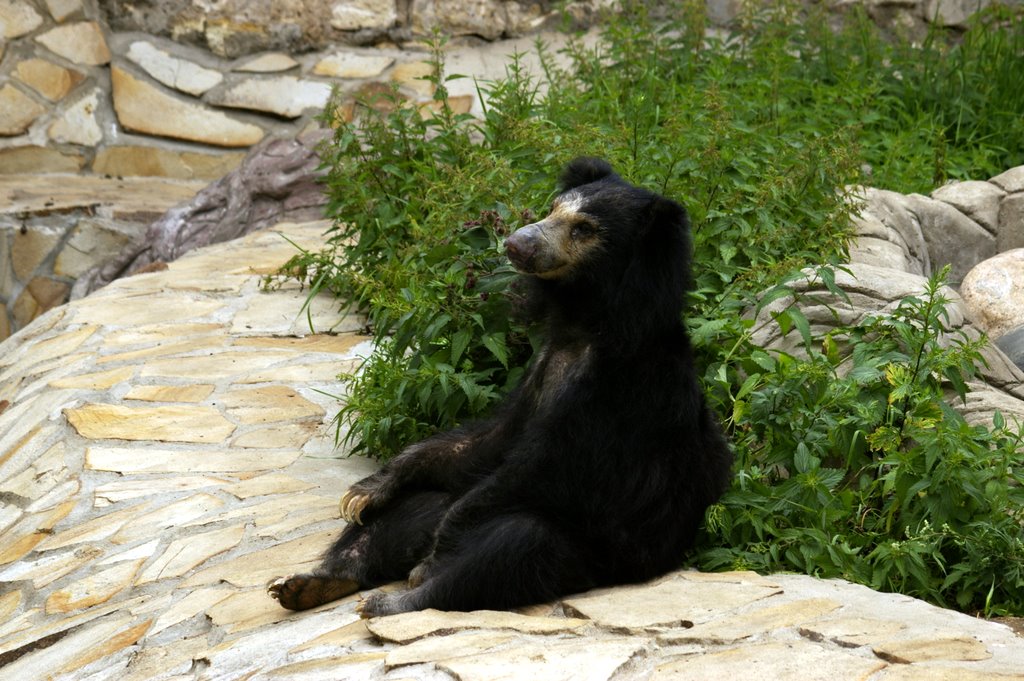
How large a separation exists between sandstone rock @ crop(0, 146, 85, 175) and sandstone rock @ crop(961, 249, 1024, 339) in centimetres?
678

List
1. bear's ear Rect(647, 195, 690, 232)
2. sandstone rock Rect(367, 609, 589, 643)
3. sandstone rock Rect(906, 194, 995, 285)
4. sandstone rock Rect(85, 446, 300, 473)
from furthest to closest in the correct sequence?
sandstone rock Rect(906, 194, 995, 285)
sandstone rock Rect(85, 446, 300, 473)
bear's ear Rect(647, 195, 690, 232)
sandstone rock Rect(367, 609, 589, 643)

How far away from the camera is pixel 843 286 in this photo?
4273 millimetres

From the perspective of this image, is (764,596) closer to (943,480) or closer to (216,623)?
(943,480)

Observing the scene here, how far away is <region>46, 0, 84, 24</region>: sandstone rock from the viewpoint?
9102 millimetres

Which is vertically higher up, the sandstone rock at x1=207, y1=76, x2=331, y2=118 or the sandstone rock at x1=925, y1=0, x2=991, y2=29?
the sandstone rock at x1=925, y1=0, x2=991, y2=29

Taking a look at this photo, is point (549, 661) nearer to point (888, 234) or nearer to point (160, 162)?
point (888, 234)

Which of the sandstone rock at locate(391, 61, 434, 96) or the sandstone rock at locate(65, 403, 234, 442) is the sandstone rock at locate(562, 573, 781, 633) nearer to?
the sandstone rock at locate(65, 403, 234, 442)

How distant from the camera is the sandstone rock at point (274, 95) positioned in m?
9.27

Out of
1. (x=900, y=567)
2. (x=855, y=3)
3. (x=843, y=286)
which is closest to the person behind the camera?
(x=900, y=567)

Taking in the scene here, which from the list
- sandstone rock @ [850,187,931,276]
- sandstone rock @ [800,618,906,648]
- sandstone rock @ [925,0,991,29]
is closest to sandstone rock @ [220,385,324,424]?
sandstone rock @ [850,187,931,276]

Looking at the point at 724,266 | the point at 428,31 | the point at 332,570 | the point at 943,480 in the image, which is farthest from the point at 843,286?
the point at 428,31

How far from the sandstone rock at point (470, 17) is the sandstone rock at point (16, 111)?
3.08m

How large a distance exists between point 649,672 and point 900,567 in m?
1.07

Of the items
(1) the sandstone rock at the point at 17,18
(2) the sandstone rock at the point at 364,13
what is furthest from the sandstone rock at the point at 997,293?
(1) the sandstone rock at the point at 17,18
